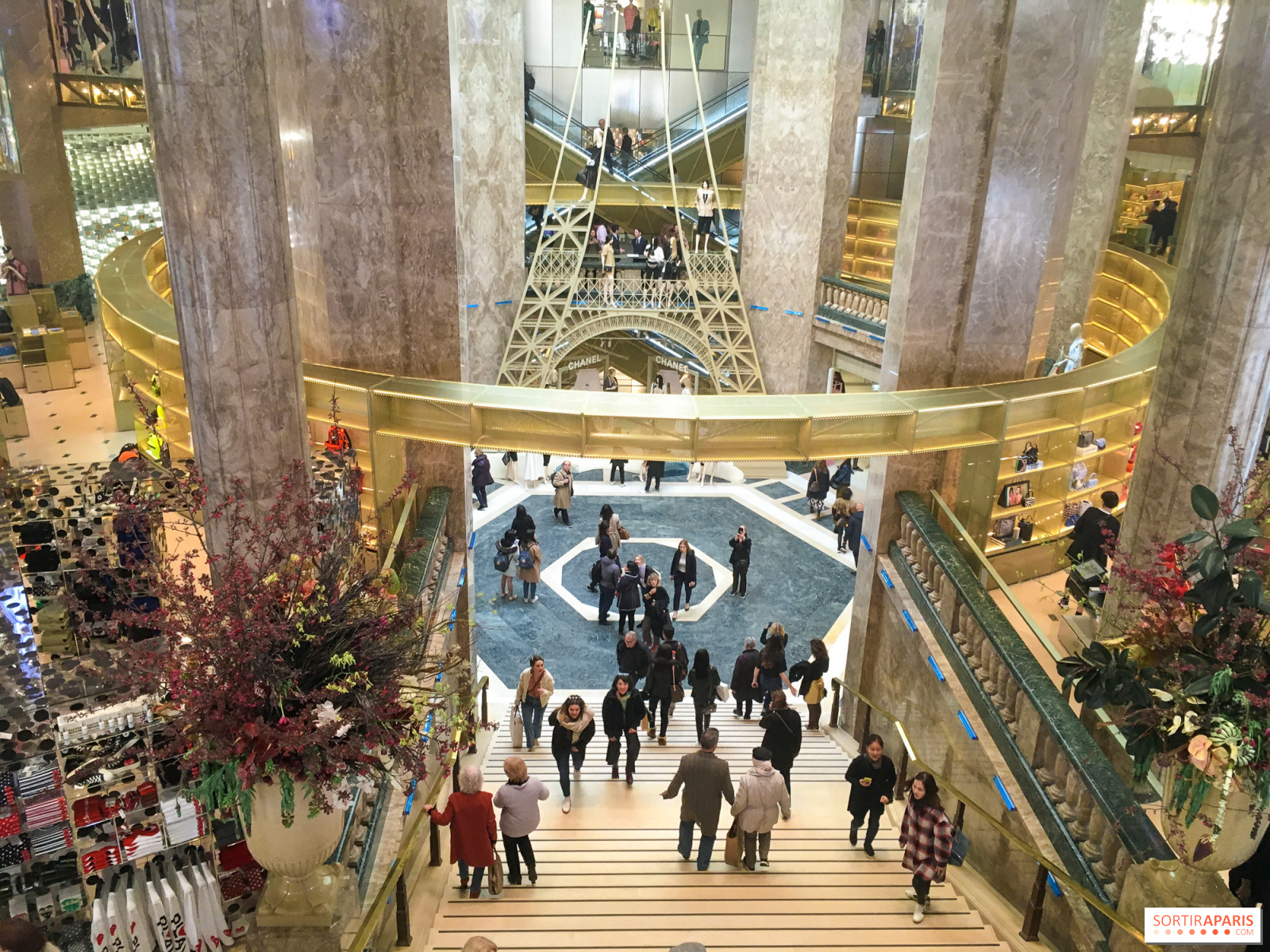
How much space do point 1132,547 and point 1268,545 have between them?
1631 mm

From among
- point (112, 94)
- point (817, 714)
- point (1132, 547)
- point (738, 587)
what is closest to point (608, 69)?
point (112, 94)

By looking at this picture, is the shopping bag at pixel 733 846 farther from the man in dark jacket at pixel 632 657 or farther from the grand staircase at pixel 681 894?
the man in dark jacket at pixel 632 657

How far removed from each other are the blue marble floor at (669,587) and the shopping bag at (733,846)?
156 inches

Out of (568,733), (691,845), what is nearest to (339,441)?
(568,733)

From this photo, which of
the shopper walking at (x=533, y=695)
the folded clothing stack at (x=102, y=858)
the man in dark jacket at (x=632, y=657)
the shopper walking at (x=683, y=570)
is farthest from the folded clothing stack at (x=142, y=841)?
the shopper walking at (x=683, y=570)

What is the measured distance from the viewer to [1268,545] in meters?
5.02

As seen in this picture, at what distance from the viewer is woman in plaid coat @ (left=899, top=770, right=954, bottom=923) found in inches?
238

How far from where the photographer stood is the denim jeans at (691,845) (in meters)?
6.70

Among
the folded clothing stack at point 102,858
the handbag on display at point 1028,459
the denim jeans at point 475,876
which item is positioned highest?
the handbag on display at point 1028,459

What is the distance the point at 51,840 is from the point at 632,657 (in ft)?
16.5

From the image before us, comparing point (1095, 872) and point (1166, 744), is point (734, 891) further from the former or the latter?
point (1166, 744)

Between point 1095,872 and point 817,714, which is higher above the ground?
point 1095,872

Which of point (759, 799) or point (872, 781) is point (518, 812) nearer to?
point (759, 799)

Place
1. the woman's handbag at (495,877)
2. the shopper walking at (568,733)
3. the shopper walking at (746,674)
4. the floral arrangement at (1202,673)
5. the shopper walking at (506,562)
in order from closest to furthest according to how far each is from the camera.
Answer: the floral arrangement at (1202,673) → the woman's handbag at (495,877) → the shopper walking at (568,733) → the shopper walking at (746,674) → the shopper walking at (506,562)
